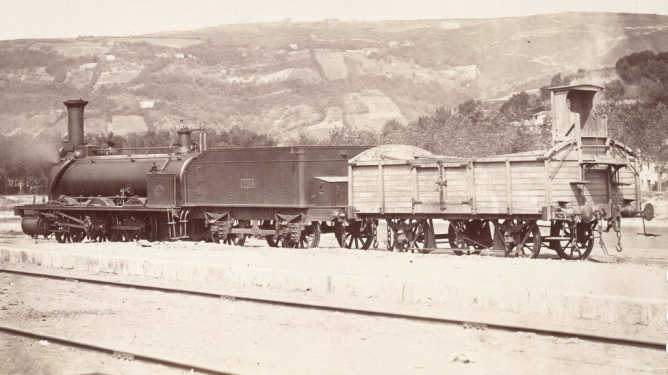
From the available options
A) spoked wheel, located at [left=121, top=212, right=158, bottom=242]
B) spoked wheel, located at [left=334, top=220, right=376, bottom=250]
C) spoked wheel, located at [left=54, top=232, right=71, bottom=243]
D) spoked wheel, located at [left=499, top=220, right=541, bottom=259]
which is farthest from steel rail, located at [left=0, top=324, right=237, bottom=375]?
spoked wheel, located at [left=54, top=232, right=71, bottom=243]

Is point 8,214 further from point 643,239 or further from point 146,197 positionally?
point 643,239

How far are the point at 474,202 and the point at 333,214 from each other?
14.5 feet

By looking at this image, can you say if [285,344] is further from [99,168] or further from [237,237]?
[99,168]

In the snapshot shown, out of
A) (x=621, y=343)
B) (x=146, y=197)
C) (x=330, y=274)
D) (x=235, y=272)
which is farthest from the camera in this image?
(x=146, y=197)

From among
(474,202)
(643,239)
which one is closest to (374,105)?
(643,239)

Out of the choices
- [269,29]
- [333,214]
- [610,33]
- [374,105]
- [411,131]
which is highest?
[269,29]

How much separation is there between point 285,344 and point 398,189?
9.83 metres

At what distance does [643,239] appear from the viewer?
25.3m

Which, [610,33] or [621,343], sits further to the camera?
[610,33]

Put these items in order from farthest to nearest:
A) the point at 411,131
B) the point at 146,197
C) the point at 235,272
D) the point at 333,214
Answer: the point at 411,131
the point at 146,197
the point at 333,214
the point at 235,272

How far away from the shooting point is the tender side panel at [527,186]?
645 inches

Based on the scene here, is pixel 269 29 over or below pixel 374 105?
over

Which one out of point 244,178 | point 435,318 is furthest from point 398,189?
point 435,318

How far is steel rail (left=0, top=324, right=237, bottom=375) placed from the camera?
7.66m
